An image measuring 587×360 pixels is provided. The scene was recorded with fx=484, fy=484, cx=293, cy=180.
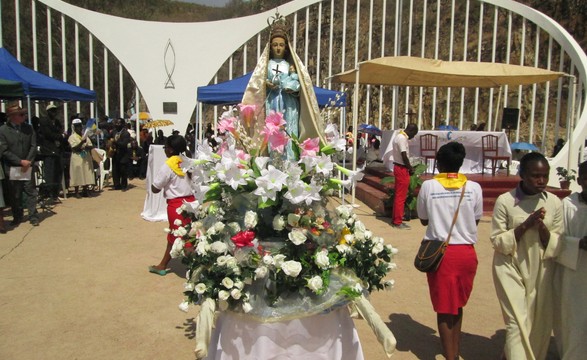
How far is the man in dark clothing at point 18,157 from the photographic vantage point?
7727 millimetres

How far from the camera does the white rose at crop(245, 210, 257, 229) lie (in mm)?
2594

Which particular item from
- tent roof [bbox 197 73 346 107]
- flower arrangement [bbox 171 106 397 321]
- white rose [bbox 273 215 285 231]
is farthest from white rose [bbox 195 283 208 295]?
tent roof [bbox 197 73 346 107]

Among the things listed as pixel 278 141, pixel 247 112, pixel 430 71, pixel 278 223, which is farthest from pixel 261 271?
pixel 430 71

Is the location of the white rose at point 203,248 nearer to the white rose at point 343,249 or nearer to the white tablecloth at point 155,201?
the white rose at point 343,249

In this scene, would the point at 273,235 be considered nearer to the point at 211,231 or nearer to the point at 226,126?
the point at 211,231

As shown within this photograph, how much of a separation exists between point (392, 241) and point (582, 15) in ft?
73.0

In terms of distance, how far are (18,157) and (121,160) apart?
494 cm

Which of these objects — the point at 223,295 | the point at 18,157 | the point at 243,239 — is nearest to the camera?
the point at 223,295

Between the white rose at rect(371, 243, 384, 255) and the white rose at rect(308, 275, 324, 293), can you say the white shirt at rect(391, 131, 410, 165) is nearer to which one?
the white rose at rect(371, 243, 384, 255)

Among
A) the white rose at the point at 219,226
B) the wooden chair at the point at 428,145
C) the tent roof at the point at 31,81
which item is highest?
the tent roof at the point at 31,81

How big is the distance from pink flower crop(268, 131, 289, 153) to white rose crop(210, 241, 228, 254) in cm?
62

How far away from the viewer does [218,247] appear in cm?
256

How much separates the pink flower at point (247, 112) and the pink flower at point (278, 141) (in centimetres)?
44

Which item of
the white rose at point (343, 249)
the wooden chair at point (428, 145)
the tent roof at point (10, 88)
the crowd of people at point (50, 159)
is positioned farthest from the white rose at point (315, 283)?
the wooden chair at point (428, 145)
